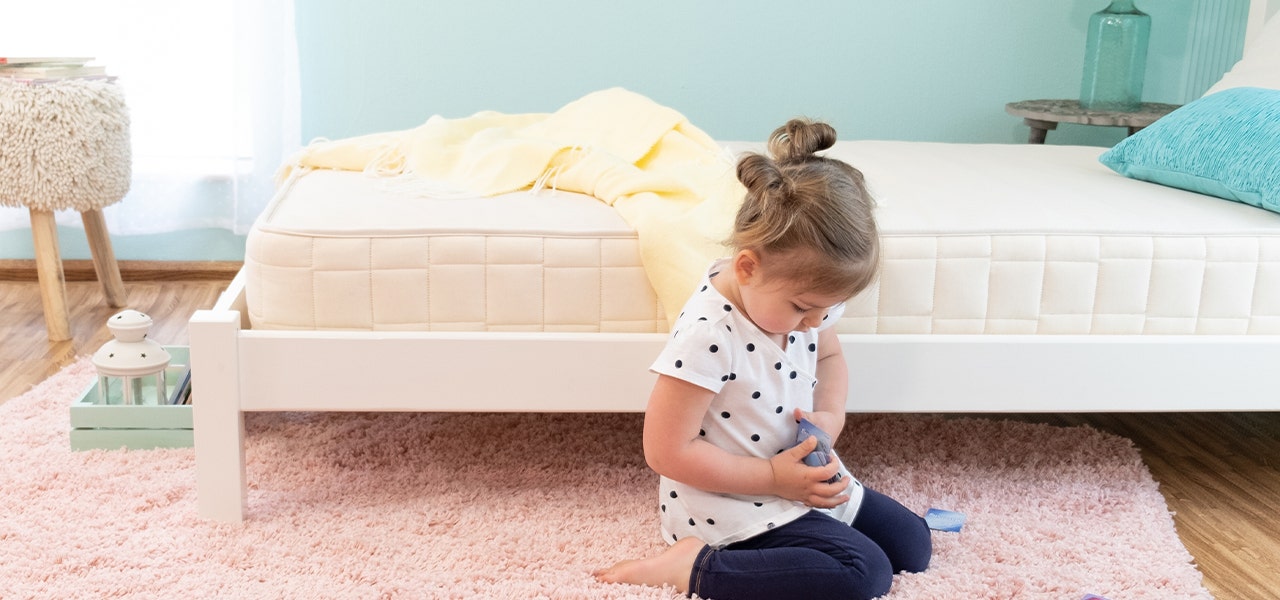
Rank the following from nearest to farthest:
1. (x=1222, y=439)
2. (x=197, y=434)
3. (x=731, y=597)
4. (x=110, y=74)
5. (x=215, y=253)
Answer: (x=731, y=597), (x=197, y=434), (x=1222, y=439), (x=110, y=74), (x=215, y=253)

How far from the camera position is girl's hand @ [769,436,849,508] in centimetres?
125

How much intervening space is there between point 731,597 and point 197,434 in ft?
2.17

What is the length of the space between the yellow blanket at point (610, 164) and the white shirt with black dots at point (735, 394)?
9 cm

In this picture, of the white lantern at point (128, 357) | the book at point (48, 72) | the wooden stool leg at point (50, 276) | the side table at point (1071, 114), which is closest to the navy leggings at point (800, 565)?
the white lantern at point (128, 357)

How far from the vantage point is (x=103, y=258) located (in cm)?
248

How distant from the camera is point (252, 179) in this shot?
2625mm

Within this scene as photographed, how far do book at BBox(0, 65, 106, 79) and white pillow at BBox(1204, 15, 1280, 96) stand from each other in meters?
2.15

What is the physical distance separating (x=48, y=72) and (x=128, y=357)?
91cm

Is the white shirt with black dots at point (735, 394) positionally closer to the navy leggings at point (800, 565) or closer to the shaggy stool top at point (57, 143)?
the navy leggings at point (800, 565)

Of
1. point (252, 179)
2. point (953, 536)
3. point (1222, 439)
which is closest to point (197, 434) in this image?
point (953, 536)

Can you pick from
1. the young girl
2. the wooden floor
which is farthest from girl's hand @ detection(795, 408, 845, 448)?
the wooden floor

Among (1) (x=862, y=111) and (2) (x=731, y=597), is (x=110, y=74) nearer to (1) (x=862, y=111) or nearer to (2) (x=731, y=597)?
(1) (x=862, y=111)

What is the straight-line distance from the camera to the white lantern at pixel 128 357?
163 centimetres

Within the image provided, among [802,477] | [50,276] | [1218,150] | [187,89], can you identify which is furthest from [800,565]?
[187,89]
